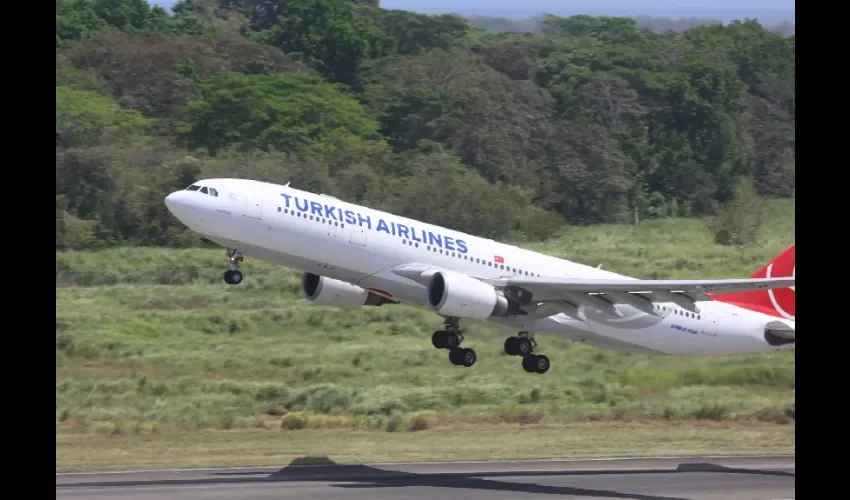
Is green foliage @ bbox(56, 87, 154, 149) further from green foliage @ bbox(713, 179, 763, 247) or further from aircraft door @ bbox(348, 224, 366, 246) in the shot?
aircraft door @ bbox(348, 224, 366, 246)

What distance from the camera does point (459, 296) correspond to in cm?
3456

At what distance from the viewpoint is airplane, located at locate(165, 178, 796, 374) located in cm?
3300

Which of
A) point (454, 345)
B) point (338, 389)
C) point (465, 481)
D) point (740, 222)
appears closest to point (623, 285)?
point (454, 345)

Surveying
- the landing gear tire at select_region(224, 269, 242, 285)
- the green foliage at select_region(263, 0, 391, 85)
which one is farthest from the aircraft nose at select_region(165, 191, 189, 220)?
the green foliage at select_region(263, 0, 391, 85)

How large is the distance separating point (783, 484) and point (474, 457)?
9844mm

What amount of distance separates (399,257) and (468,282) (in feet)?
6.55

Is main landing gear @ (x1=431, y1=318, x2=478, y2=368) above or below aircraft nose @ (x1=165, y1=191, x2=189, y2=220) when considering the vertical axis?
below

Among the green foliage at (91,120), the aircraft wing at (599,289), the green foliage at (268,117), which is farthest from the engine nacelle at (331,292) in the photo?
the green foliage at (268,117)

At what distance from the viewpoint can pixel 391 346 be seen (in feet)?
169

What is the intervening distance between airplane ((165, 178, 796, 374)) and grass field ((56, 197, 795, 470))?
3.74 metres

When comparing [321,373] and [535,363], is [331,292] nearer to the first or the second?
[535,363]
